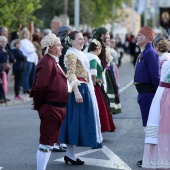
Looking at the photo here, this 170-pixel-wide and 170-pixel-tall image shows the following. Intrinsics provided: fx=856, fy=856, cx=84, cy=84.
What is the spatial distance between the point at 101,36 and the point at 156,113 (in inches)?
158

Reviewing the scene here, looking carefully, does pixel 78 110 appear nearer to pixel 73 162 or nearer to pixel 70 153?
pixel 70 153

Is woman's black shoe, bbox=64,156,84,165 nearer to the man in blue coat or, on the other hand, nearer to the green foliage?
the man in blue coat

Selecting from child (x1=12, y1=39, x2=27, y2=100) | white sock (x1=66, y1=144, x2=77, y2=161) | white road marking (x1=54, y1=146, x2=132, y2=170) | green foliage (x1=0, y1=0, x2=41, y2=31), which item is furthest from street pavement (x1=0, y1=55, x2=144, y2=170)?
green foliage (x1=0, y1=0, x2=41, y2=31)

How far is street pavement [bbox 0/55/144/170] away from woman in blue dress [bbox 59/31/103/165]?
0.97ft

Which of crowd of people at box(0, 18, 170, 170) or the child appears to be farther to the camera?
the child

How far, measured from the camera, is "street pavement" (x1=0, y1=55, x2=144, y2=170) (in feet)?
35.6

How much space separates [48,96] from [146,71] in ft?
5.37

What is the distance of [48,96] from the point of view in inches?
379

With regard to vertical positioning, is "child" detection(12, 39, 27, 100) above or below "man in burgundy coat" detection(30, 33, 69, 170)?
below

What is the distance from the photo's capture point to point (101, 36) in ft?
44.0

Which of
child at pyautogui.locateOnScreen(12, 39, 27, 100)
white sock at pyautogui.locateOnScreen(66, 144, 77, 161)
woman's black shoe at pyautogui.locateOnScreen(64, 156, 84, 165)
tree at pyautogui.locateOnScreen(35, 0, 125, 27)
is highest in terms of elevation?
white sock at pyautogui.locateOnScreen(66, 144, 77, 161)

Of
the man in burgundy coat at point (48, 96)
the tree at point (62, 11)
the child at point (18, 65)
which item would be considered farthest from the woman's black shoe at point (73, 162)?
the tree at point (62, 11)

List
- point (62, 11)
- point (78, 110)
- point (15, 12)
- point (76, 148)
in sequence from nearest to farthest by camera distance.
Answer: point (78, 110) → point (76, 148) → point (15, 12) → point (62, 11)

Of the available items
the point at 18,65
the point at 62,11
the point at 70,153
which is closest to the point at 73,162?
the point at 70,153
